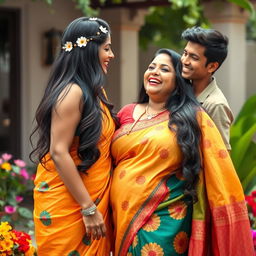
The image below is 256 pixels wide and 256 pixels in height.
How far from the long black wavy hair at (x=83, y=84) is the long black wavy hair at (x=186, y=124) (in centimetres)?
36

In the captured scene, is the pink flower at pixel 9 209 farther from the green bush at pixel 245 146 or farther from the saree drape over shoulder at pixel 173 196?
the saree drape over shoulder at pixel 173 196

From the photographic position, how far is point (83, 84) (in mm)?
3094

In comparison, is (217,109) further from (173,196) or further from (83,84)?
(83,84)

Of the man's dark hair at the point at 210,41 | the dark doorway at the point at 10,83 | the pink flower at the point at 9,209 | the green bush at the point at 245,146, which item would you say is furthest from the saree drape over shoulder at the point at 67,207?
the dark doorway at the point at 10,83

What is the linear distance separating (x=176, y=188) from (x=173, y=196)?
41mm

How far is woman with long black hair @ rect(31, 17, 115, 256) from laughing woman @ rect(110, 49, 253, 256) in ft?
0.39

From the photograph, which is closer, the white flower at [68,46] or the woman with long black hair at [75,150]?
the woman with long black hair at [75,150]

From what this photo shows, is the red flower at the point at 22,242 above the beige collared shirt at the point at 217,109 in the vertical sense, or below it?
below

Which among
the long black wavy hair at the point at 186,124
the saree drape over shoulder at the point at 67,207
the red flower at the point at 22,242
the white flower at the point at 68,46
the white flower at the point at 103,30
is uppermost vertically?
the white flower at the point at 103,30

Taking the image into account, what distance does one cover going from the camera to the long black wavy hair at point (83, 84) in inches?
121

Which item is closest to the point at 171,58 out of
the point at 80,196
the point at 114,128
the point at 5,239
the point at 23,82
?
the point at 114,128

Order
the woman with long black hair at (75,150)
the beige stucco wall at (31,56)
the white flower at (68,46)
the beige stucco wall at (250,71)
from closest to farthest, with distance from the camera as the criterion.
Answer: the woman with long black hair at (75,150)
the white flower at (68,46)
the beige stucco wall at (31,56)
the beige stucco wall at (250,71)

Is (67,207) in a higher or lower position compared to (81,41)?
lower

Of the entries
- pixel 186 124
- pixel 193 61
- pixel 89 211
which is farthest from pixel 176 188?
pixel 193 61
